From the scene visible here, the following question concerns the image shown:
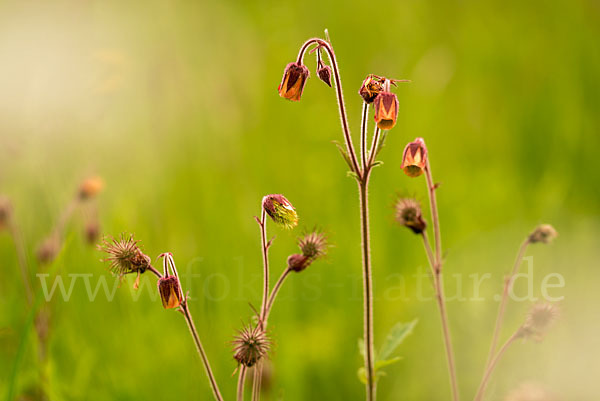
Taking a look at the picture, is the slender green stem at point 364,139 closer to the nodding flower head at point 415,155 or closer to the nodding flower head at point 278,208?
the nodding flower head at point 415,155

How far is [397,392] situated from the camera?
110 inches

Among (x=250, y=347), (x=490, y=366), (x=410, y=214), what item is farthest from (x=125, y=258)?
(x=490, y=366)

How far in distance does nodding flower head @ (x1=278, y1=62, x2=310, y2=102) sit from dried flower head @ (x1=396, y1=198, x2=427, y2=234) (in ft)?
1.90

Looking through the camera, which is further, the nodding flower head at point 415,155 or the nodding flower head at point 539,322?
the nodding flower head at point 539,322

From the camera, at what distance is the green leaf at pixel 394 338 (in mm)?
1988

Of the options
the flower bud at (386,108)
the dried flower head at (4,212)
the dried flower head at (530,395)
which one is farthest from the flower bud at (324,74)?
the dried flower head at (4,212)

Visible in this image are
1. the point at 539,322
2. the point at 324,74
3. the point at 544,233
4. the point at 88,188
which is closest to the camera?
the point at 324,74

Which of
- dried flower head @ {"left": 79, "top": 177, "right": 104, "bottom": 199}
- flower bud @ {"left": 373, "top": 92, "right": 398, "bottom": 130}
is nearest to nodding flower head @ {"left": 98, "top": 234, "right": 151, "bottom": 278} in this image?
flower bud @ {"left": 373, "top": 92, "right": 398, "bottom": 130}

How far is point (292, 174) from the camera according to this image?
4055mm

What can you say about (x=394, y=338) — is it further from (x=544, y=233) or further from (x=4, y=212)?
(x=4, y=212)

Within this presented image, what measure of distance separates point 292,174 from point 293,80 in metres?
2.18

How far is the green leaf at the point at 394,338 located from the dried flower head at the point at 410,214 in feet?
1.11

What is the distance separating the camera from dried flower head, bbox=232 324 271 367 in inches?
68.8

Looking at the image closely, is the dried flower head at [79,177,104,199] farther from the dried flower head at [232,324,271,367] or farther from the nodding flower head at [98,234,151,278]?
the dried flower head at [232,324,271,367]
